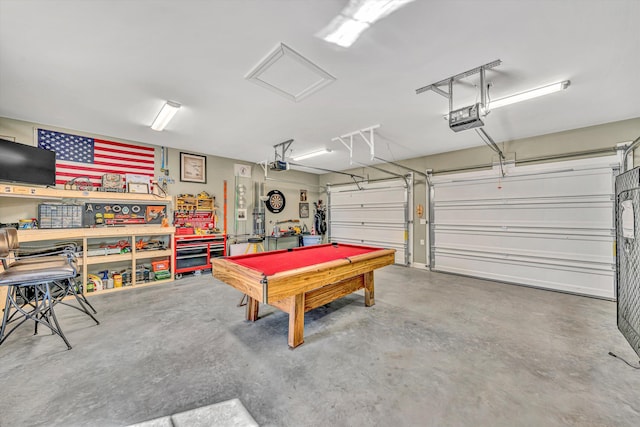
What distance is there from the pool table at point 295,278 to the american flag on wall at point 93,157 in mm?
3639

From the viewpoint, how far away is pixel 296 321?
8.30 ft

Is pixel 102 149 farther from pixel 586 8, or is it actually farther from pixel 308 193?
pixel 586 8

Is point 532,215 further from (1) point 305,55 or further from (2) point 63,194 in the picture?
(2) point 63,194

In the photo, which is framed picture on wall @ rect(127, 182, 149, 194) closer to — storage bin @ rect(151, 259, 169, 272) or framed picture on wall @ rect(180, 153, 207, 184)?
framed picture on wall @ rect(180, 153, 207, 184)

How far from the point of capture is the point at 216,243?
561 cm

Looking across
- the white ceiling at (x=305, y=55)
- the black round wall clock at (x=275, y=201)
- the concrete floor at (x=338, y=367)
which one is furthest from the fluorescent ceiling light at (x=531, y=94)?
the black round wall clock at (x=275, y=201)

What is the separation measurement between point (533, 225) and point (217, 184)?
7133 mm

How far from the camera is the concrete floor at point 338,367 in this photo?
66.8 inches

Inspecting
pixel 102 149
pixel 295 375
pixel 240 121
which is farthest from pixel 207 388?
pixel 102 149

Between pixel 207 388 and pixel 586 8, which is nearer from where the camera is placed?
pixel 586 8

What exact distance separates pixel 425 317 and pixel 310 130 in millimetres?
3515

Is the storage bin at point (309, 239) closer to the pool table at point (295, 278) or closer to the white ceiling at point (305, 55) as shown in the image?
the pool table at point (295, 278)

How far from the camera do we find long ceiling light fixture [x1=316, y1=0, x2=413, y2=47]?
166 cm

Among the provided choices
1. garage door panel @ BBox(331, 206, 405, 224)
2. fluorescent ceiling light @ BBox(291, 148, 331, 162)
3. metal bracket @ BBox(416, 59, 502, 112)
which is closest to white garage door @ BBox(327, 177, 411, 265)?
garage door panel @ BBox(331, 206, 405, 224)
